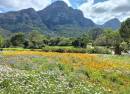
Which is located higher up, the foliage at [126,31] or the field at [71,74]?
the foliage at [126,31]

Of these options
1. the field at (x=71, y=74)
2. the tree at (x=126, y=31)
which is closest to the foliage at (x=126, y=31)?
the tree at (x=126, y=31)

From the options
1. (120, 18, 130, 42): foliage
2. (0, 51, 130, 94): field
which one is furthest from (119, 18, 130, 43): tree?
(0, 51, 130, 94): field

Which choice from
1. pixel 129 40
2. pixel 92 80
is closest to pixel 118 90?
pixel 92 80

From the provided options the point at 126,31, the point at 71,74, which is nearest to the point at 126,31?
the point at 126,31

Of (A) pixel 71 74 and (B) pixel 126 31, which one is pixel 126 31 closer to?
(B) pixel 126 31

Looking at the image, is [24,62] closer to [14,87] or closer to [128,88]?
[128,88]

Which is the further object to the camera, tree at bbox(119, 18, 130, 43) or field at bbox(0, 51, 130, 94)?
tree at bbox(119, 18, 130, 43)

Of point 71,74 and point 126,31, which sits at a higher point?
point 126,31

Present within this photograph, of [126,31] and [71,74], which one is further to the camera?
[126,31]

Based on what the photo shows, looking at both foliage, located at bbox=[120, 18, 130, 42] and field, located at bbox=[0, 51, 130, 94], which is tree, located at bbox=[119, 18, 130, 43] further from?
field, located at bbox=[0, 51, 130, 94]

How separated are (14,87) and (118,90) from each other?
28.6 feet

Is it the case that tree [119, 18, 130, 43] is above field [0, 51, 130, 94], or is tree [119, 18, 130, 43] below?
above

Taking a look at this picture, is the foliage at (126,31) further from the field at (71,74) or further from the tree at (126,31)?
the field at (71,74)

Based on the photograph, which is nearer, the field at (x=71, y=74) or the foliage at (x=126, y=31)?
the field at (x=71, y=74)
